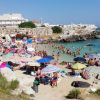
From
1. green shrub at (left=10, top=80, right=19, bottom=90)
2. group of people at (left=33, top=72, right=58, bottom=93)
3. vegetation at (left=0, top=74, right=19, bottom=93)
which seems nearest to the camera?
vegetation at (left=0, top=74, right=19, bottom=93)

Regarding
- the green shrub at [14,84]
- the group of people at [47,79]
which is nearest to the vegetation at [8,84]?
the green shrub at [14,84]

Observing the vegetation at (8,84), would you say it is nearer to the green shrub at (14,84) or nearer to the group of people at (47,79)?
the green shrub at (14,84)

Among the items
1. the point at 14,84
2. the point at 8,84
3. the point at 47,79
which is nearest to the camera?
the point at 8,84

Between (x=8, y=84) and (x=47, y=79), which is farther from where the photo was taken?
(x=47, y=79)

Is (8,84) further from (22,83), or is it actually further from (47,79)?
(47,79)

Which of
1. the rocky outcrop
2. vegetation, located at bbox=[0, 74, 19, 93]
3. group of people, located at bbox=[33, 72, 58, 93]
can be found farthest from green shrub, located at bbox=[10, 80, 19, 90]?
group of people, located at bbox=[33, 72, 58, 93]

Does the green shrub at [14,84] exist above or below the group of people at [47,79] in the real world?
above

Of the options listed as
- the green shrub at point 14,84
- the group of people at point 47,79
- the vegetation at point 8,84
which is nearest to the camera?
the vegetation at point 8,84

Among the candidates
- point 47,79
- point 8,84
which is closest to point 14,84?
point 8,84

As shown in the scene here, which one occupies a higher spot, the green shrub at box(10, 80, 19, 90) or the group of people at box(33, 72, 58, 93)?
the green shrub at box(10, 80, 19, 90)

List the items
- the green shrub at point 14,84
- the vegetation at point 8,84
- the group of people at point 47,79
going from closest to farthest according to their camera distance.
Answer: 1. the vegetation at point 8,84
2. the green shrub at point 14,84
3. the group of people at point 47,79

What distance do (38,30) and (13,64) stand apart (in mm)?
60062

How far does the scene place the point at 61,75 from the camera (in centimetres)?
2495

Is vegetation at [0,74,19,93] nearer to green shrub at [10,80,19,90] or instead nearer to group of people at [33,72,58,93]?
green shrub at [10,80,19,90]
